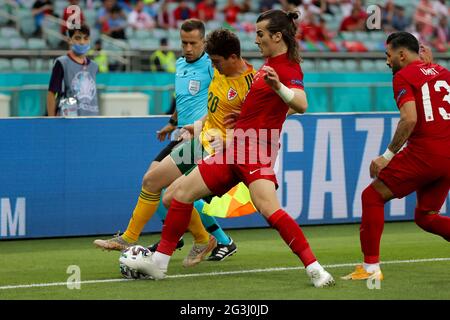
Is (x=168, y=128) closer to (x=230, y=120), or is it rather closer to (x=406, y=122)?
(x=230, y=120)

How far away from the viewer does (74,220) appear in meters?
11.8

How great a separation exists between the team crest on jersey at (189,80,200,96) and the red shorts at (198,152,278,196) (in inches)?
67.3

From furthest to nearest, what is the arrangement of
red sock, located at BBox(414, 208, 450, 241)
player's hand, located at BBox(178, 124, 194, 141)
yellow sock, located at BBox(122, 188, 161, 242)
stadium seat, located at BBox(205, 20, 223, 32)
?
stadium seat, located at BBox(205, 20, 223, 32), yellow sock, located at BBox(122, 188, 161, 242), player's hand, located at BBox(178, 124, 194, 141), red sock, located at BBox(414, 208, 450, 241)

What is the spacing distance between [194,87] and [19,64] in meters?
8.04

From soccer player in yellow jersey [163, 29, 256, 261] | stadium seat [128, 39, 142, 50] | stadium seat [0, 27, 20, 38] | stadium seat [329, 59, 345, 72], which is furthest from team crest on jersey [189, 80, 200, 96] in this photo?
stadium seat [329, 59, 345, 72]

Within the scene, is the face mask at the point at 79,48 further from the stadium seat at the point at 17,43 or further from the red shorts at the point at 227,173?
the stadium seat at the point at 17,43

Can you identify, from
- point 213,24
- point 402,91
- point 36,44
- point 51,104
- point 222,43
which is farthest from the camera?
point 213,24

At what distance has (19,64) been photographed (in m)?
17.2

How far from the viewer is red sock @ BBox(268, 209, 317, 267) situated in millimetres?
7824

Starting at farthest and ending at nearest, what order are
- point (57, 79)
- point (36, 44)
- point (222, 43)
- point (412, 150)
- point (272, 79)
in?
1. point (36, 44)
2. point (57, 79)
3. point (222, 43)
4. point (412, 150)
5. point (272, 79)

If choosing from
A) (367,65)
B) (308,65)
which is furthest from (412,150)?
(367,65)

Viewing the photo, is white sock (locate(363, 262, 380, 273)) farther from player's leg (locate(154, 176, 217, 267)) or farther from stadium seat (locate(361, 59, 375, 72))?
stadium seat (locate(361, 59, 375, 72))
